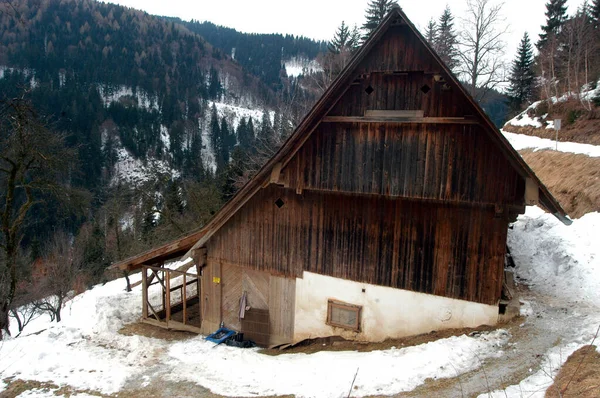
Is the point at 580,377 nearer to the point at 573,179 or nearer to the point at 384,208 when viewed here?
the point at 384,208

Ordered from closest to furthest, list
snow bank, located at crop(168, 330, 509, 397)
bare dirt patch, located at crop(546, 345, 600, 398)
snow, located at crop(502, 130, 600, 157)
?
bare dirt patch, located at crop(546, 345, 600, 398), snow bank, located at crop(168, 330, 509, 397), snow, located at crop(502, 130, 600, 157)

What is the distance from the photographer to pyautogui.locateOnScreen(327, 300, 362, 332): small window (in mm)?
11617

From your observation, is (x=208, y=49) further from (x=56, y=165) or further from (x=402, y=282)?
(x=402, y=282)

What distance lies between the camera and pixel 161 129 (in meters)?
131

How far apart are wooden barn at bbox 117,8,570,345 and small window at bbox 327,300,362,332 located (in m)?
0.03

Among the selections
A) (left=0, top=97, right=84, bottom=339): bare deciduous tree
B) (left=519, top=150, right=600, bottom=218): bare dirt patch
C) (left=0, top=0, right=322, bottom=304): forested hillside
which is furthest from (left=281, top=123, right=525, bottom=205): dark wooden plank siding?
(left=0, top=0, right=322, bottom=304): forested hillside

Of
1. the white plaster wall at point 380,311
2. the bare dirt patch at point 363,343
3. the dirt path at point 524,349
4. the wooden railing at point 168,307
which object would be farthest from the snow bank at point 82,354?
the dirt path at point 524,349

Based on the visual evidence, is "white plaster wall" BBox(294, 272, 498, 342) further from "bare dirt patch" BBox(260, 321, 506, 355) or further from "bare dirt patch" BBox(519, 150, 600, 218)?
"bare dirt patch" BBox(519, 150, 600, 218)

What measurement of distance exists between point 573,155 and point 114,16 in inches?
7469

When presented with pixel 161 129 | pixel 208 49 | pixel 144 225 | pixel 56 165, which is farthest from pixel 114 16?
pixel 56 165

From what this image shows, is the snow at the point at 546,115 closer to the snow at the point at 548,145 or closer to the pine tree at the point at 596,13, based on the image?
the snow at the point at 548,145

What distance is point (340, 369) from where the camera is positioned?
909 cm

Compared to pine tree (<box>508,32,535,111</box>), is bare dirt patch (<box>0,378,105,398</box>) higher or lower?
lower

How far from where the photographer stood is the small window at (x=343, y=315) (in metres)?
11.6
